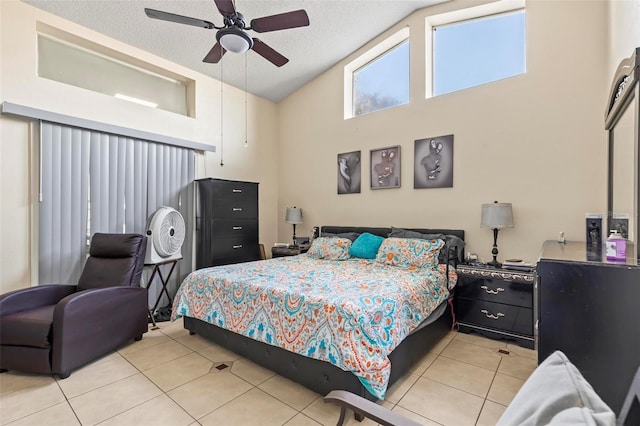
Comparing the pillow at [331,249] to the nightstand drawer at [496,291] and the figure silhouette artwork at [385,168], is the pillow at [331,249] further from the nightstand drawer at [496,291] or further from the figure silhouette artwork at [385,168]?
the nightstand drawer at [496,291]

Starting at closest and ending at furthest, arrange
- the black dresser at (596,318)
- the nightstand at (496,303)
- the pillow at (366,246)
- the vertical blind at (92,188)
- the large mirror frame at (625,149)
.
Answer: the black dresser at (596,318) < the large mirror frame at (625,149) < the nightstand at (496,303) < the vertical blind at (92,188) < the pillow at (366,246)

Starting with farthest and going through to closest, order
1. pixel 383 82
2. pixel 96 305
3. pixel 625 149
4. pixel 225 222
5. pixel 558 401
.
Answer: pixel 383 82 < pixel 225 222 < pixel 96 305 < pixel 625 149 < pixel 558 401

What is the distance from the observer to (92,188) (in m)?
3.24

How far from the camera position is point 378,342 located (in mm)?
1792

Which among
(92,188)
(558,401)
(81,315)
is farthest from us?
(92,188)

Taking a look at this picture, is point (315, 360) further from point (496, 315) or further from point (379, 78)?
point (379, 78)

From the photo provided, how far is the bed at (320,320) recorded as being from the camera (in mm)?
1775

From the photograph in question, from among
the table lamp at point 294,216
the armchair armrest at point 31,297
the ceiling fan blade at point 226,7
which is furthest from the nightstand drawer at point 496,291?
the armchair armrest at point 31,297

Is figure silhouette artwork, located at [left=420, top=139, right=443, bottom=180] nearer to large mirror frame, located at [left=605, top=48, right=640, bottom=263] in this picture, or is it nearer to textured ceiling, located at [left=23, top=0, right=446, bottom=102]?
large mirror frame, located at [left=605, top=48, right=640, bottom=263]

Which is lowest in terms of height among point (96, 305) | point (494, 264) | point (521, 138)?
point (96, 305)

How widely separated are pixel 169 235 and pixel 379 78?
11.8 feet

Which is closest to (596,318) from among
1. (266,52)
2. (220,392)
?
(220,392)

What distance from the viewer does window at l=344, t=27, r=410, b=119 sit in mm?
4055

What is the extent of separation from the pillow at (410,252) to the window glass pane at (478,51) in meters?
1.97
